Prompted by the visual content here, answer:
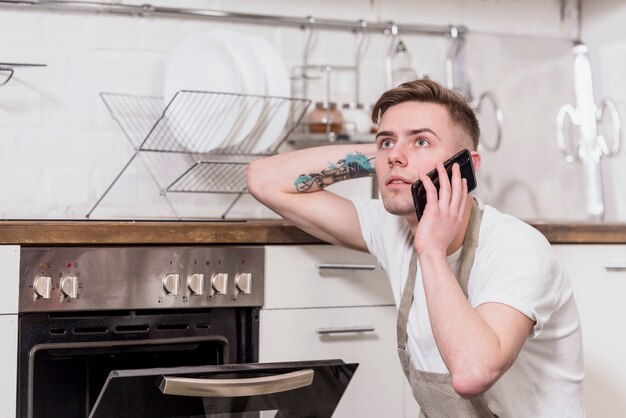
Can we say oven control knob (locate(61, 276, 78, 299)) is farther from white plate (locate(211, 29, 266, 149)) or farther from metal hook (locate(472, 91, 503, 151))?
metal hook (locate(472, 91, 503, 151))

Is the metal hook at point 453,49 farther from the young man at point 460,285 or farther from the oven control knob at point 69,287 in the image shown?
the oven control knob at point 69,287

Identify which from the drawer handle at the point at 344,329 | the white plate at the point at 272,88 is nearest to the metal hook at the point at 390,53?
the white plate at the point at 272,88

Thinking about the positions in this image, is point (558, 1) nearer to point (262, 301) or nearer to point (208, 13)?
point (208, 13)

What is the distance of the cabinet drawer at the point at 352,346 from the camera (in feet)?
6.18

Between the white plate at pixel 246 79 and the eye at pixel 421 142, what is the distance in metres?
0.74

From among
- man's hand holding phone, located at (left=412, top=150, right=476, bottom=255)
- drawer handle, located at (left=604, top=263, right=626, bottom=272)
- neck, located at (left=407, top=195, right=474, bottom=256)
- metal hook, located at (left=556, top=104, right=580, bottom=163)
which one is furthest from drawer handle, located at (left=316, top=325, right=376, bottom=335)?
metal hook, located at (left=556, top=104, right=580, bottom=163)

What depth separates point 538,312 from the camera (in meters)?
1.42

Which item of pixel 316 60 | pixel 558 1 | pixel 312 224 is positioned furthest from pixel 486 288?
pixel 558 1

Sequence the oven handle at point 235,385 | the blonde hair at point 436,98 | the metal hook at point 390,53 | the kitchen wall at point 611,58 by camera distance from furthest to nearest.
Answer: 1. the kitchen wall at point 611,58
2. the metal hook at point 390,53
3. the blonde hair at point 436,98
4. the oven handle at point 235,385

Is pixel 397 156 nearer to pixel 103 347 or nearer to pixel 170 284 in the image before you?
pixel 170 284

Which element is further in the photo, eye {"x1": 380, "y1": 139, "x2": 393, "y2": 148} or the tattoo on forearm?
the tattoo on forearm

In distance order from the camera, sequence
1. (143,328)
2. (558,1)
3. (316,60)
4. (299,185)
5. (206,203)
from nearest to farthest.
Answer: (143,328) < (299,185) < (206,203) < (316,60) < (558,1)

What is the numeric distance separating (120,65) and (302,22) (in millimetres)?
536

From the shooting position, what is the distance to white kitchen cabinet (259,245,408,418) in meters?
1.88
